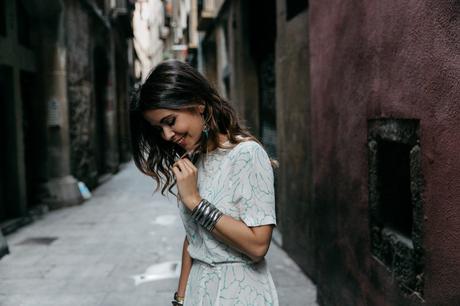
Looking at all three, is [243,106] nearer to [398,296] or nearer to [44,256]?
[44,256]

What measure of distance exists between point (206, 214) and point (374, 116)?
1.94 metres

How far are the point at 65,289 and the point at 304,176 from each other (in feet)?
8.71

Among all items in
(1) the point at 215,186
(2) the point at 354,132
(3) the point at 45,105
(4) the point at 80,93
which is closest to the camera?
(1) the point at 215,186

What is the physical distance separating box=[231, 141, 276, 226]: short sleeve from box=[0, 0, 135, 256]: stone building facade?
738 cm

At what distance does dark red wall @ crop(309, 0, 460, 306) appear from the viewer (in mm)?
2459

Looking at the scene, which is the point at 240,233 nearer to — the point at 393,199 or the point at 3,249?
the point at 393,199

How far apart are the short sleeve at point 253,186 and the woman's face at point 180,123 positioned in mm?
204

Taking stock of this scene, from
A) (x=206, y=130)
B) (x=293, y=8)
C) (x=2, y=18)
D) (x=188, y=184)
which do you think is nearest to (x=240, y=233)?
(x=188, y=184)

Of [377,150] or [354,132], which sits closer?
[377,150]

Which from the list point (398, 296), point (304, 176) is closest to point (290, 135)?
point (304, 176)

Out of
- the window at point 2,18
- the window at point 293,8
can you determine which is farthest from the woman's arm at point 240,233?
the window at point 2,18

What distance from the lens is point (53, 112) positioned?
35.4ft

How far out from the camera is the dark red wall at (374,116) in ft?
8.07

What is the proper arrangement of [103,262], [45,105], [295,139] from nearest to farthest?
1. [295,139]
2. [103,262]
3. [45,105]
